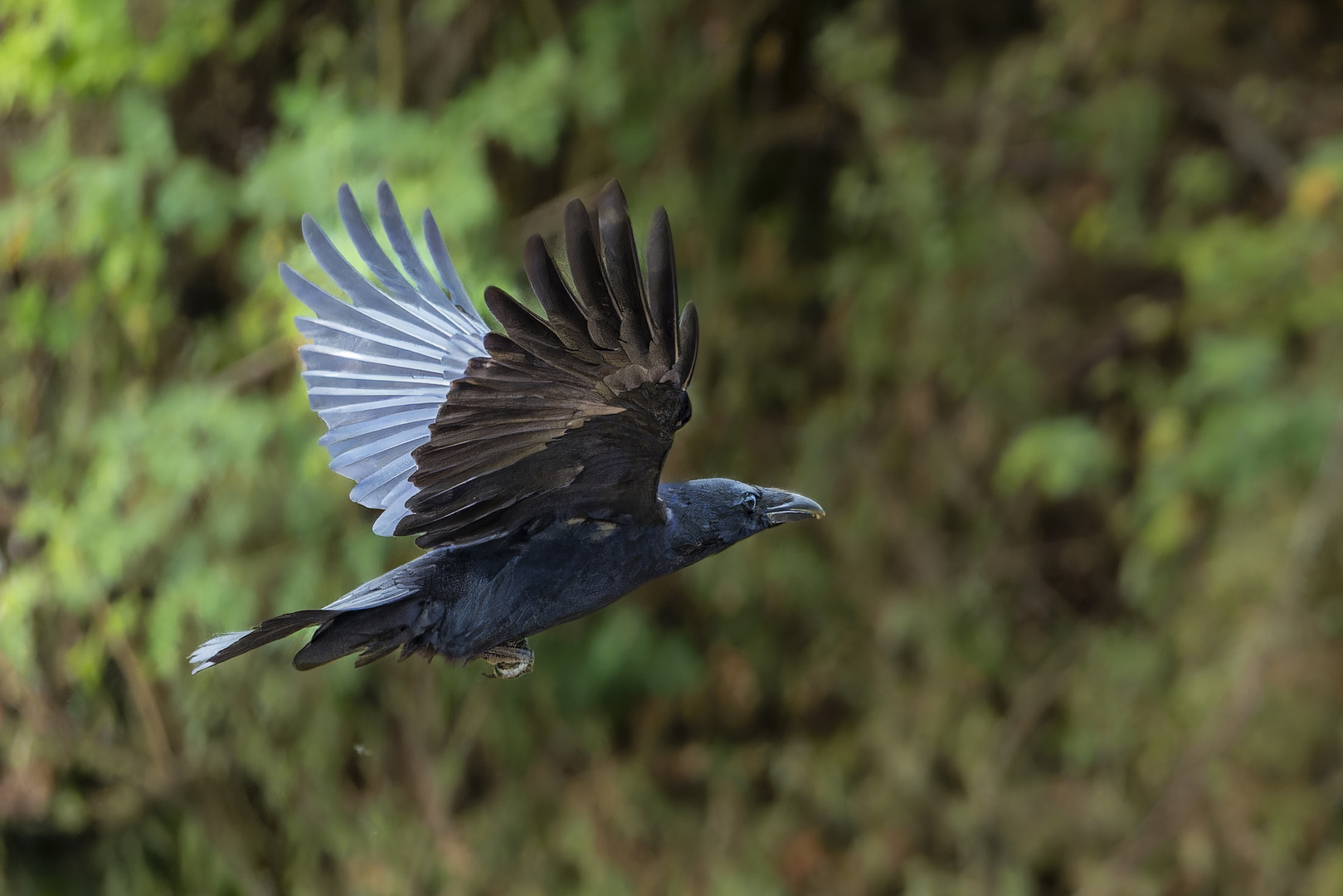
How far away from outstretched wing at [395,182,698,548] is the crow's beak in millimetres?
290

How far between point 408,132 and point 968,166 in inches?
105

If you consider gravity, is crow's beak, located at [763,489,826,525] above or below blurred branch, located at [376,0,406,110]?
below

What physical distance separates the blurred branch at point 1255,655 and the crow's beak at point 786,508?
→ 11.0 feet

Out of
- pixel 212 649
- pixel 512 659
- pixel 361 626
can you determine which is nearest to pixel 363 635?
pixel 361 626

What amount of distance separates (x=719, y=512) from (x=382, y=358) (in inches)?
30.9

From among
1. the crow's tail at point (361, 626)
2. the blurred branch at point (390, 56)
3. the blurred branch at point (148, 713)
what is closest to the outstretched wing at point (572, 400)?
the crow's tail at point (361, 626)

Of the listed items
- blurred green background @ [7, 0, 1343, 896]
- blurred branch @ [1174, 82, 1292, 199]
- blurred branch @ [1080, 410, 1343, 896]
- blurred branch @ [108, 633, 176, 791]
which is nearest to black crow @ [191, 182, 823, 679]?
blurred green background @ [7, 0, 1343, 896]

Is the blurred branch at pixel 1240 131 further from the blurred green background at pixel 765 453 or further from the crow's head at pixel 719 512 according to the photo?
the crow's head at pixel 719 512

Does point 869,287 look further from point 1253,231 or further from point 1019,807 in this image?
point 1019,807

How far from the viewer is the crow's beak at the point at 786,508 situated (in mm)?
2570

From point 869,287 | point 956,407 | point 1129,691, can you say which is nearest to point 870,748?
point 1129,691

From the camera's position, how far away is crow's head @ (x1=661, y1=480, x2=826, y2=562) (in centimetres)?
244

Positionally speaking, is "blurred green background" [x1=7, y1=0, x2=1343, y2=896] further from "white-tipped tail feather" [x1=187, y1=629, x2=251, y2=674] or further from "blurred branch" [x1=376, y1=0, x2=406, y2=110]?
"white-tipped tail feather" [x1=187, y1=629, x2=251, y2=674]

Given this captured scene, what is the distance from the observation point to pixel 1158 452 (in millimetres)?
5816
